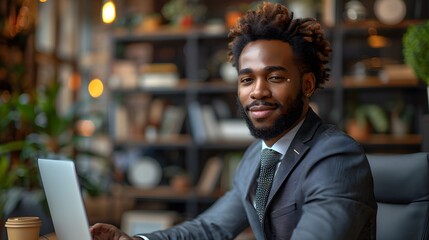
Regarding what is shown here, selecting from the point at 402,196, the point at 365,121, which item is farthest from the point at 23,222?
the point at 365,121

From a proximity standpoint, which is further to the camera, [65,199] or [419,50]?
[419,50]

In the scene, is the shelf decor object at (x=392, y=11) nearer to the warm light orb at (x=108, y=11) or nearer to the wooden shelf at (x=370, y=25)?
the wooden shelf at (x=370, y=25)

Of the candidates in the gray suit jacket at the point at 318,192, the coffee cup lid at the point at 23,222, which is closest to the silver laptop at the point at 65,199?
the coffee cup lid at the point at 23,222

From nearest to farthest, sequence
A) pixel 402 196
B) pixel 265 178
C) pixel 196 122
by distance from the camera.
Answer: pixel 265 178 → pixel 402 196 → pixel 196 122

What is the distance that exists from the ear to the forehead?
66 millimetres

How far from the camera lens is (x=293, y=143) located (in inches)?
67.1

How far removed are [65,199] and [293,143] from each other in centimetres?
60

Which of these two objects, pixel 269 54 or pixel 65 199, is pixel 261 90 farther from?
pixel 65 199

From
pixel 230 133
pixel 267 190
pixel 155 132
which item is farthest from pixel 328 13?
pixel 267 190

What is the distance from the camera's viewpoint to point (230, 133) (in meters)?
5.29

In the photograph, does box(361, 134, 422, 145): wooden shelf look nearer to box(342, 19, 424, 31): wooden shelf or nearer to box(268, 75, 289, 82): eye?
box(342, 19, 424, 31): wooden shelf

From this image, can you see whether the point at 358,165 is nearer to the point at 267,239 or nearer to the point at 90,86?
the point at 267,239

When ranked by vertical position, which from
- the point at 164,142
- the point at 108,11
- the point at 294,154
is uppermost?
the point at 108,11

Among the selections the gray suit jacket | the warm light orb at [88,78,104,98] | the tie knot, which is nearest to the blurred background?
the warm light orb at [88,78,104,98]
